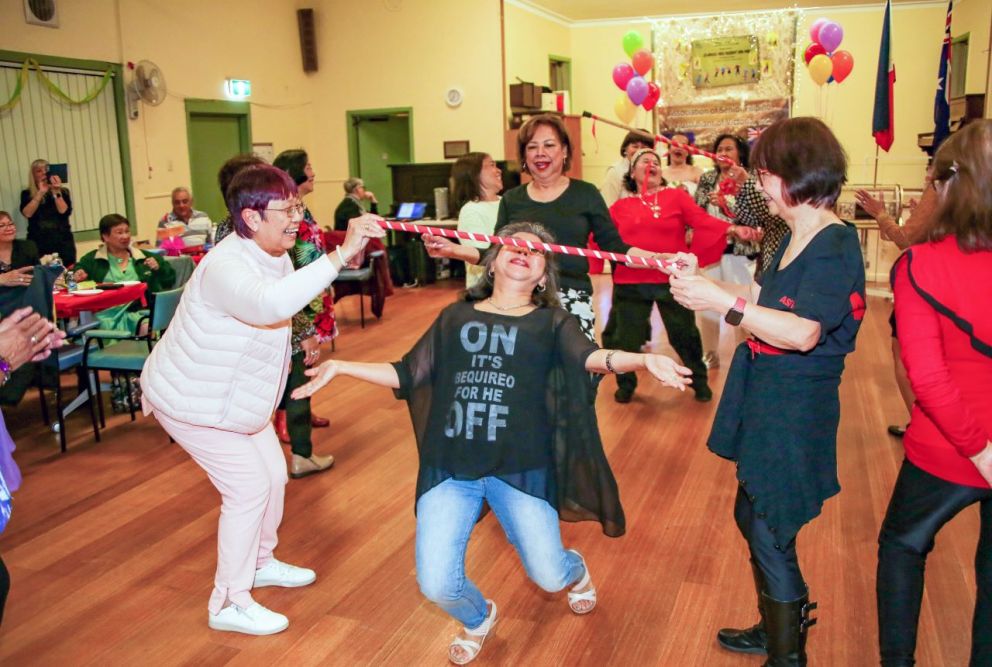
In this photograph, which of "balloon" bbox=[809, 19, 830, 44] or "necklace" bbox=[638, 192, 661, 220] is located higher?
"balloon" bbox=[809, 19, 830, 44]

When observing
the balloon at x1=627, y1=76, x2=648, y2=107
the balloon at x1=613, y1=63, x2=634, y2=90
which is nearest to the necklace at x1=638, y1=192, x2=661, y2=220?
the balloon at x1=627, y1=76, x2=648, y2=107

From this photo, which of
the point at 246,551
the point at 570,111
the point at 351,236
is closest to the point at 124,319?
the point at 246,551

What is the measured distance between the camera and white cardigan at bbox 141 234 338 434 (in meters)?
2.56

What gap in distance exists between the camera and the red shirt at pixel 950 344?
6.17ft

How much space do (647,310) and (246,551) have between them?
130 inches

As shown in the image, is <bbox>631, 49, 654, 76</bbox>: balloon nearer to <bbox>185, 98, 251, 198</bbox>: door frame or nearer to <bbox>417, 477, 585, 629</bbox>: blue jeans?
<bbox>185, 98, 251, 198</bbox>: door frame

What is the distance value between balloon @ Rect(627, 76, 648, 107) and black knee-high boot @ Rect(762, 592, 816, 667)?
905 cm

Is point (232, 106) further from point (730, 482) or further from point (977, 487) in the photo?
point (977, 487)

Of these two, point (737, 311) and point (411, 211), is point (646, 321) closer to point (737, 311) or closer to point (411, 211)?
point (737, 311)

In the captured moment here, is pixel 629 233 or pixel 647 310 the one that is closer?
pixel 629 233

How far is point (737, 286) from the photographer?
683 centimetres

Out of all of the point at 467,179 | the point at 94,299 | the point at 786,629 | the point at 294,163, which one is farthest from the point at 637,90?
the point at 786,629

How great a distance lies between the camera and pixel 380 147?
40.3 feet

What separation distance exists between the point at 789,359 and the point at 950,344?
358 millimetres
